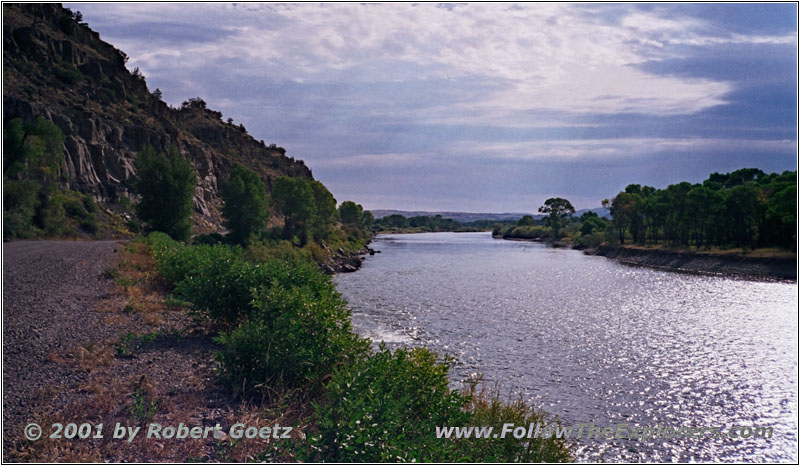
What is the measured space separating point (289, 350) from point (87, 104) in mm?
71232

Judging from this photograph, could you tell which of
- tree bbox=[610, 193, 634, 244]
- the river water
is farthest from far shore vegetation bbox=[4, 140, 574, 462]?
tree bbox=[610, 193, 634, 244]

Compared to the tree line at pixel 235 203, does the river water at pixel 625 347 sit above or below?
below

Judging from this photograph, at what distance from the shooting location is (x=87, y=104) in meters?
65.7

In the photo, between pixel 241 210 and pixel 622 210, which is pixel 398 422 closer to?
pixel 241 210

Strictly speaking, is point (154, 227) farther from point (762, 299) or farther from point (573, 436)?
point (762, 299)

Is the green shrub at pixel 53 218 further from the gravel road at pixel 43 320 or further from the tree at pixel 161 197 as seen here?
the gravel road at pixel 43 320

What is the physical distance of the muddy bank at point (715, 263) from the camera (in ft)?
164

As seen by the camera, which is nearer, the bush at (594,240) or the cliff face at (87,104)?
the cliff face at (87,104)

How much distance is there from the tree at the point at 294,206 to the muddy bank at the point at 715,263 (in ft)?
Answer: 151

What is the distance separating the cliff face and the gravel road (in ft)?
125

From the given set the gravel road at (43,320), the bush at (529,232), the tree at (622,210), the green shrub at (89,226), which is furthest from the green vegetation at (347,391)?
the bush at (529,232)

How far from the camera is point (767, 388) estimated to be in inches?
682

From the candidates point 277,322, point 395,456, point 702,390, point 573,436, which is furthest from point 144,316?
point 702,390

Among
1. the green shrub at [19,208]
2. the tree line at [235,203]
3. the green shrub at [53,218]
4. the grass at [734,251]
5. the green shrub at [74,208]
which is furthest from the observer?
the grass at [734,251]
